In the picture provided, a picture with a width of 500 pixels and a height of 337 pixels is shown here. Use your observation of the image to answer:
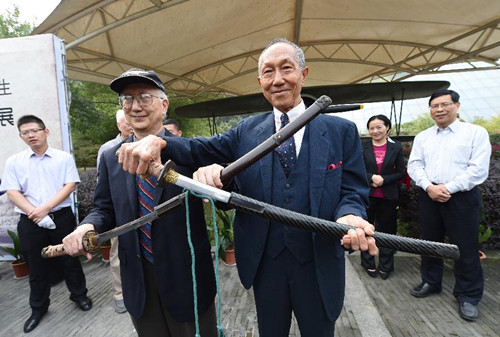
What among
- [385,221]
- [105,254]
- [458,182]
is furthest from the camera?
[105,254]

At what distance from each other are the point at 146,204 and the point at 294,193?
0.92m

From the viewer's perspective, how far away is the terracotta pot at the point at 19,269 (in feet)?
14.0

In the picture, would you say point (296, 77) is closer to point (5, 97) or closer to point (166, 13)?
point (5, 97)

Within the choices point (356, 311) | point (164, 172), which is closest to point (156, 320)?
point (164, 172)

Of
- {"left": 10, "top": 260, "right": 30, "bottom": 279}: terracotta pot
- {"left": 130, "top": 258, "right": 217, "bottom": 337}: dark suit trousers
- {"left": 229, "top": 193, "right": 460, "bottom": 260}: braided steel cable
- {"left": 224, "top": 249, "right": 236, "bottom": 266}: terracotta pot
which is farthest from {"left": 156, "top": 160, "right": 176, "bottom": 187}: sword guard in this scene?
{"left": 10, "top": 260, "right": 30, "bottom": 279}: terracotta pot

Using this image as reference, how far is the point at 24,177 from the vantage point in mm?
3207

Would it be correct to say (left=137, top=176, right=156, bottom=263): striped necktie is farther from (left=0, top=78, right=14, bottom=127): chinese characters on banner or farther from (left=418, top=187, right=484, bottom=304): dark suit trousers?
(left=0, top=78, right=14, bottom=127): chinese characters on banner

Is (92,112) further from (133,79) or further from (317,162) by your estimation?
(317,162)

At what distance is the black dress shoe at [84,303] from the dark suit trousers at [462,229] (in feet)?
14.5

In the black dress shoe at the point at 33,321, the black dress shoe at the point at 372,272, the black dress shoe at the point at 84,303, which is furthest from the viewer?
the black dress shoe at the point at 372,272

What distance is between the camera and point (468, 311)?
2818 mm

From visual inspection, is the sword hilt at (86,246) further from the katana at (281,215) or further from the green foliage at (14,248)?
the green foliage at (14,248)

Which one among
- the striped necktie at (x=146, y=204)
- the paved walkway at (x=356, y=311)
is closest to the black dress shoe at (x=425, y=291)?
the paved walkway at (x=356, y=311)

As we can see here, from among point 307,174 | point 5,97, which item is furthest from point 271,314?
point 5,97
